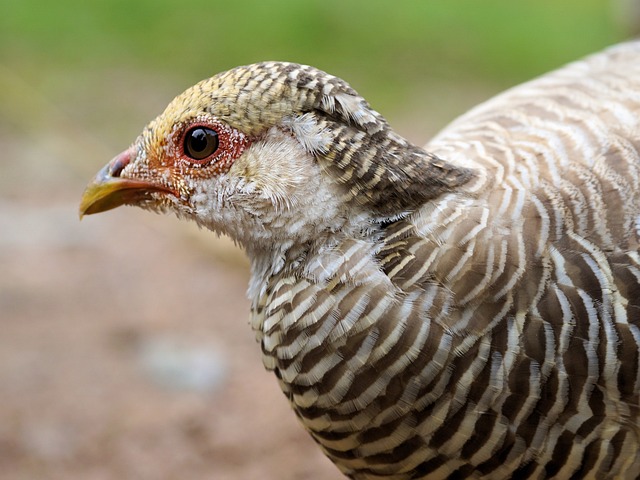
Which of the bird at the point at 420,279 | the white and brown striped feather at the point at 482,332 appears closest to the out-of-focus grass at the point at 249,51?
the bird at the point at 420,279

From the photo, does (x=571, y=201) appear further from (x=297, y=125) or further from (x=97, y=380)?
(x=97, y=380)

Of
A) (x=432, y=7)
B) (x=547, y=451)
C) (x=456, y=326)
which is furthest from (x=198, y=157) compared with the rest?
(x=432, y=7)

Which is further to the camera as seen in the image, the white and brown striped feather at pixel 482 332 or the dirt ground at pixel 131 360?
the dirt ground at pixel 131 360

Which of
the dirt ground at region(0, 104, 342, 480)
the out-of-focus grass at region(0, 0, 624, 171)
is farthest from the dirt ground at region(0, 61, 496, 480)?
the out-of-focus grass at region(0, 0, 624, 171)

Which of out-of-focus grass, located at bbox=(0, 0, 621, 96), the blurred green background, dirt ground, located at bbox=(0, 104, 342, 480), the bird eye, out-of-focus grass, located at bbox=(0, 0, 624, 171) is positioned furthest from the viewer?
out-of-focus grass, located at bbox=(0, 0, 621, 96)

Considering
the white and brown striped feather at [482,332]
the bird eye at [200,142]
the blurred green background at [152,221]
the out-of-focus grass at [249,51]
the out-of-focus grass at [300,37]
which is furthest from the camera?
the out-of-focus grass at [300,37]

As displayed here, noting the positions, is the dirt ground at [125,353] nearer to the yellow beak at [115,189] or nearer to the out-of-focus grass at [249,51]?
the out-of-focus grass at [249,51]

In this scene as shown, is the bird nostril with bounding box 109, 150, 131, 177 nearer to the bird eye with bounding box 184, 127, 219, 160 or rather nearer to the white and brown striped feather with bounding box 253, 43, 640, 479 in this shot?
the bird eye with bounding box 184, 127, 219, 160

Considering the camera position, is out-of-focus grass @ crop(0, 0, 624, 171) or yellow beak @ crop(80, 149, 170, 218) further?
out-of-focus grass @ crop(0, 0, 624, 171)
